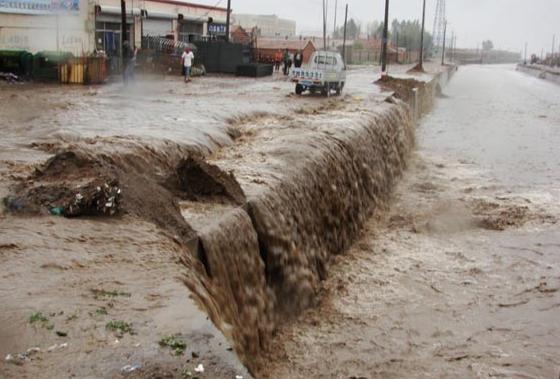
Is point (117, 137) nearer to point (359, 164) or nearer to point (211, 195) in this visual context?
point (211, 195)

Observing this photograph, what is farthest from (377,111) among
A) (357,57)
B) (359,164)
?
(357,57)

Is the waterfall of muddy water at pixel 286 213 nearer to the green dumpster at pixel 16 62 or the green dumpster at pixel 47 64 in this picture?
the green dumpster at pixel 47 64

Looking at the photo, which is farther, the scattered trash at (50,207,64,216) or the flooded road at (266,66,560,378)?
the flooded road at (266,66,560,378)

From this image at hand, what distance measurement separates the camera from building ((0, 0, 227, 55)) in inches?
1199

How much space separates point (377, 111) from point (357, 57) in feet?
215

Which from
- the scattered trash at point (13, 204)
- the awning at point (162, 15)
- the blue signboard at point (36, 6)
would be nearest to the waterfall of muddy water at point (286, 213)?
the scattered trash at point (13, 204)

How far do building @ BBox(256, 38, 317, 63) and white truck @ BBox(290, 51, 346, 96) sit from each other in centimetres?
1640

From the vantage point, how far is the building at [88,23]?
30.5 metres

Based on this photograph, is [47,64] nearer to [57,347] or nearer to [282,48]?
[57,347]

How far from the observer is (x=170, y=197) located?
8023mm

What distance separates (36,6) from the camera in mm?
31219

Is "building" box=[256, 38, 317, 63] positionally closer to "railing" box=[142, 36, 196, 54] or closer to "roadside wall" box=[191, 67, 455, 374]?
"railing" box=[142, 36, 196, 54]

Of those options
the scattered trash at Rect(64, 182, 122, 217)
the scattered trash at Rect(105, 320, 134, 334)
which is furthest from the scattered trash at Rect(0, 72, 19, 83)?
the scattered trash at Rect(105, 320, 134, 334)

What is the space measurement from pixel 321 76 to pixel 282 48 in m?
33.1
